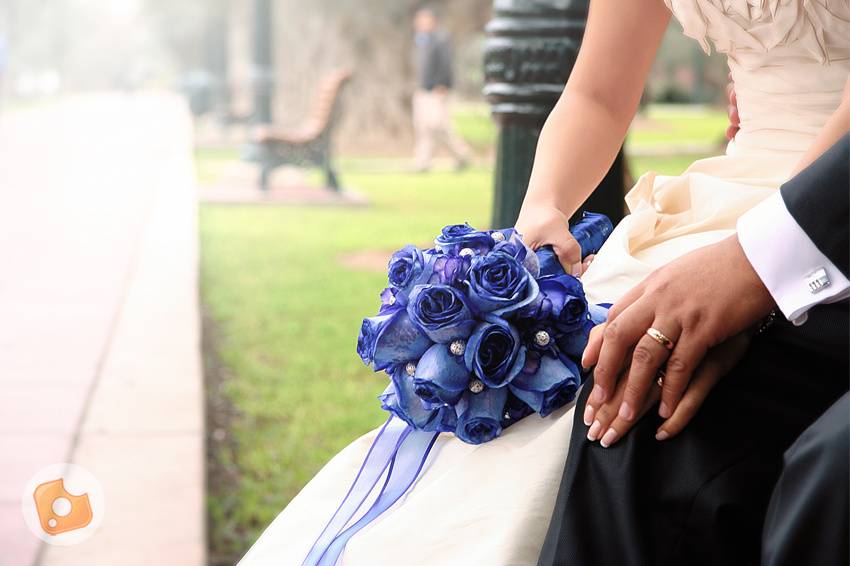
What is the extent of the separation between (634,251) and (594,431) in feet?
1.28

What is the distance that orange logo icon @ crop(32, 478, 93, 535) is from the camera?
3316mm

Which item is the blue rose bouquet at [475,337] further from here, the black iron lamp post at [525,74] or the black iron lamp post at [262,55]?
the black iron lamp post at [262,55]

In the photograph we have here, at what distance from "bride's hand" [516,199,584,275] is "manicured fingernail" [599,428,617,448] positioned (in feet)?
1.59

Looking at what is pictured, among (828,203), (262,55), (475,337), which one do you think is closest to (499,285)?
(475,337)

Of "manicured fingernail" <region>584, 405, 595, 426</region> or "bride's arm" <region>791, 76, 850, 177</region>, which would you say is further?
"bride's arm" <region>791, 76, 850, 177</region>

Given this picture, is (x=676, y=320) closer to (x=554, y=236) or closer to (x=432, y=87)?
(x=554, y=236)

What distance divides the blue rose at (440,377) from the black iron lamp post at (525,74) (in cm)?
188

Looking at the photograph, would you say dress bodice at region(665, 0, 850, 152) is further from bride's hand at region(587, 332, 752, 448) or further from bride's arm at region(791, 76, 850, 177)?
bride's hand at region(587, 332, 752, 448)

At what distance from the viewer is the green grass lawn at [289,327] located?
3996 mm

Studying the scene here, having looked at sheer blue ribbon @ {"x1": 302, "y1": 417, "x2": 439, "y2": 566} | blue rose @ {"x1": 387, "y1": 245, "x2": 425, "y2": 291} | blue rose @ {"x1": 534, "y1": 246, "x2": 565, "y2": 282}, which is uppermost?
blue rose @ {"x1": 387, "y1": 245, "x2": 425, "y2": 291}

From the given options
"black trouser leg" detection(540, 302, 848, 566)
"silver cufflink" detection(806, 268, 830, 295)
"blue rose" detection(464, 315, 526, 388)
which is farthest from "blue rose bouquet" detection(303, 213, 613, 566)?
"silver cufflink" detection(806, 268, 830, 295)

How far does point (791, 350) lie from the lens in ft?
4.23

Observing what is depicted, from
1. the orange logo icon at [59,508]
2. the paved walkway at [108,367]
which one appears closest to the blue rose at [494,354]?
the paved walkway at [108,367]

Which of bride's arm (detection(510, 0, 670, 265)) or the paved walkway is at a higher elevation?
bride's arm (detection(510, 0, 670, 265))
